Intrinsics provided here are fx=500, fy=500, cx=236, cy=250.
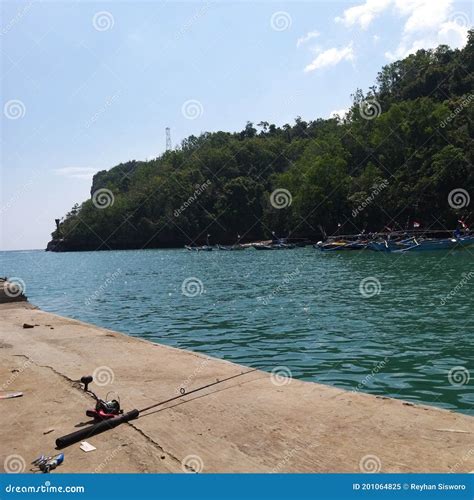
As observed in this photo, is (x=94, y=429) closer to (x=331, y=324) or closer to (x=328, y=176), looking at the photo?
(x=331, y=324)

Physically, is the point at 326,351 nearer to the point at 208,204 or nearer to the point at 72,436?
the point at 72,436

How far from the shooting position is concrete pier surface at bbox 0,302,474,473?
219 inches

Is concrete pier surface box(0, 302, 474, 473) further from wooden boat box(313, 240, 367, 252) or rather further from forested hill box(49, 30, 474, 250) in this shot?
forested hill box(49, 30, 474, 250)

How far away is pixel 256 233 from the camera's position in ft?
473

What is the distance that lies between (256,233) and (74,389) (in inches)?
5348

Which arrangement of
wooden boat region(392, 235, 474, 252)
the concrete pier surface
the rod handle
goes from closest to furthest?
the concrete pier surface
the rod handle
wooden boat region(392, 235, 474, 252)

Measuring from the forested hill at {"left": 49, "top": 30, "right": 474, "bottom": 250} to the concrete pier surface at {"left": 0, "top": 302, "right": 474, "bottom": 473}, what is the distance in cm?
8081

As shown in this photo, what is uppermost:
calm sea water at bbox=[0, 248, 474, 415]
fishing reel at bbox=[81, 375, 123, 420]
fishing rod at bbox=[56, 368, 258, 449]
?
fishing reel at bbox=[81, 375, 123, 420]

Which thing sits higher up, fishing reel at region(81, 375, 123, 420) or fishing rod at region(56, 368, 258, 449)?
fishing reel at region(81, 375, 123, 420)

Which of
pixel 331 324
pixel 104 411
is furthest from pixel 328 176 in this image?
pixel 104 411

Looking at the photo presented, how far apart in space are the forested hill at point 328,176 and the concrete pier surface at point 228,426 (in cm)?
8081

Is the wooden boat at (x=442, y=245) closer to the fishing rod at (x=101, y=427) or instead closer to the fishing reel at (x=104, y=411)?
the fishing rod at (x=101, y=427)

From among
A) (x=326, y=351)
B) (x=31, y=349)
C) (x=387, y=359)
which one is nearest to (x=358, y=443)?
(x=387, y=359)

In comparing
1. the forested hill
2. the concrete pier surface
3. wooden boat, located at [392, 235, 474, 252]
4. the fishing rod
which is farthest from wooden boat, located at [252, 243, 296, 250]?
the fishing rod
